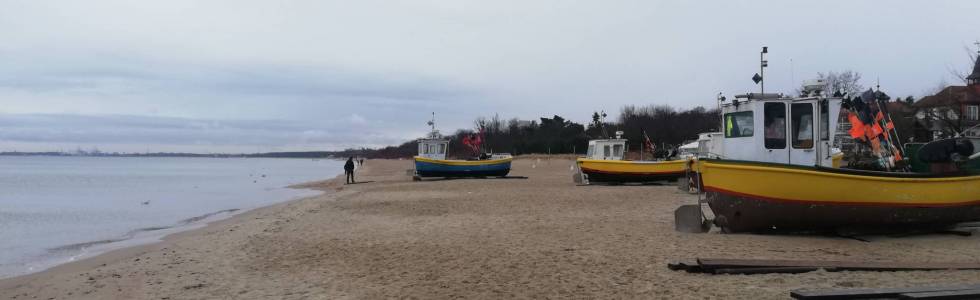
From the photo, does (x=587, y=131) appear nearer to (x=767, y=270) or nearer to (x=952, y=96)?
(x=952, y=96)

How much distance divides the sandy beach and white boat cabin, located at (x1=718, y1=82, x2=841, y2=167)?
1.41 meters

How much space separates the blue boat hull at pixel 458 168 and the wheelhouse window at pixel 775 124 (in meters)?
25.9

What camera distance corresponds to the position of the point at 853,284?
22.6 ft

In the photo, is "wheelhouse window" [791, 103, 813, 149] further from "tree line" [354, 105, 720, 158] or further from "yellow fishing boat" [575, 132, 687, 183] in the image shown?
"tree line" [354, 105, 720, 158]

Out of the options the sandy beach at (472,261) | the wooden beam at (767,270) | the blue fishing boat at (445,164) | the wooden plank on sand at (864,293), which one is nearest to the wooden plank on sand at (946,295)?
the wooden plank on sand at (864,293)

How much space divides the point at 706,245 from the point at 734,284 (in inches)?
122

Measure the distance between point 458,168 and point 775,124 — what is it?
26.1 metres

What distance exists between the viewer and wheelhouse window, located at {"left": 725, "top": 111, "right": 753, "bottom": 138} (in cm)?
1197

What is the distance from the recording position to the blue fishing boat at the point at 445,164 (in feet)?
122

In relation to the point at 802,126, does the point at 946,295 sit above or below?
below

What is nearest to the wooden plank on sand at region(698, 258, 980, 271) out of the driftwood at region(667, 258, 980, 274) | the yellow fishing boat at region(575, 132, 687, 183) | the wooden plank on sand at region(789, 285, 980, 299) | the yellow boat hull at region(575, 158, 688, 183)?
the driftwood at region(667, 258, 980, 274)

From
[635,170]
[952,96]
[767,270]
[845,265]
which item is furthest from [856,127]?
[952,96]

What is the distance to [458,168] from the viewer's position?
3716 cm

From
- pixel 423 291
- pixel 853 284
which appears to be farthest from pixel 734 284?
pixel 423 291
